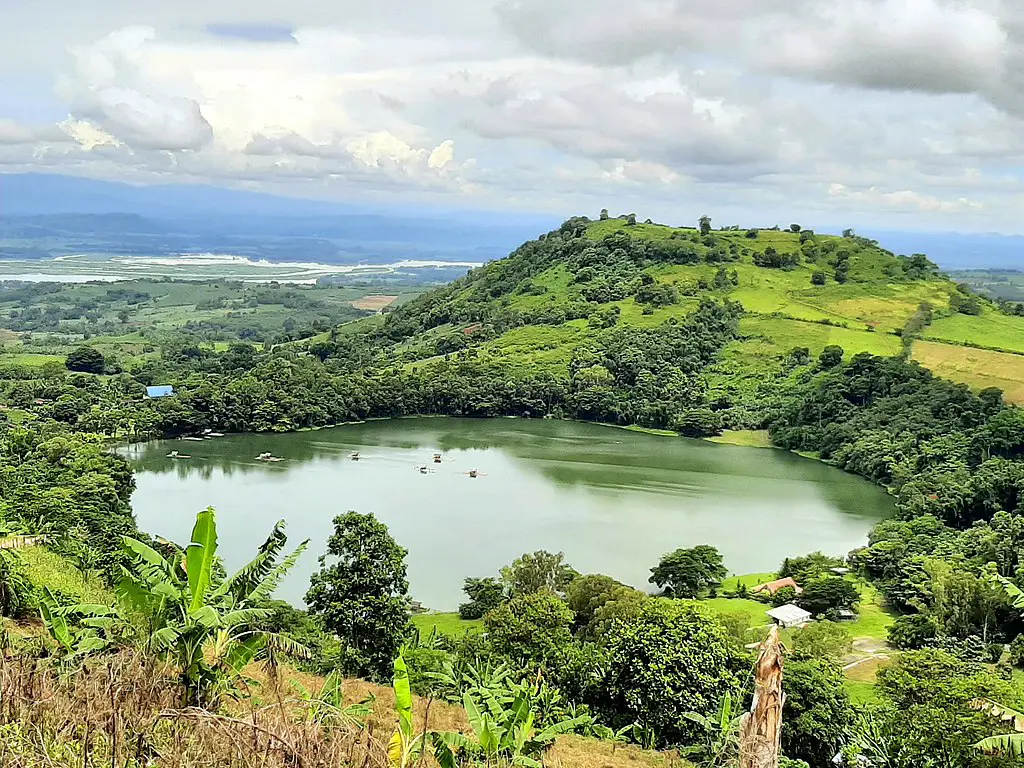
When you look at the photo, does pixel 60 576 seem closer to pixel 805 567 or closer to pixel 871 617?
pixel 871 617

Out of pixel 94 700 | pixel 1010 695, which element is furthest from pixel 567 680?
pixel 94 700

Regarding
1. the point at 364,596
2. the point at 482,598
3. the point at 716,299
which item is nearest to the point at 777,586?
the point at 482,598

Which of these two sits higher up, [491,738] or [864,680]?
[491,738]

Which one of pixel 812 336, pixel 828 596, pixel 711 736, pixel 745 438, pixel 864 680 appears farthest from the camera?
pixel 812 336

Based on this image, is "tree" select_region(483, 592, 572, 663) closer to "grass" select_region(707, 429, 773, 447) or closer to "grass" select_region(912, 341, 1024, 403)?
"grass" select_region(707, 429, 773, 447)

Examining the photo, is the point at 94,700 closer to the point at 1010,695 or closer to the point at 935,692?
the point at 935,692

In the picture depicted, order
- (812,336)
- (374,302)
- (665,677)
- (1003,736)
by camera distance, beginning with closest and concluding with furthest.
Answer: (1003,736)
(665,677)
(812,336)
(374,302)

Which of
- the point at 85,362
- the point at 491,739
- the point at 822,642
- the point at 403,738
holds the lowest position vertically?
the point at 85,362
